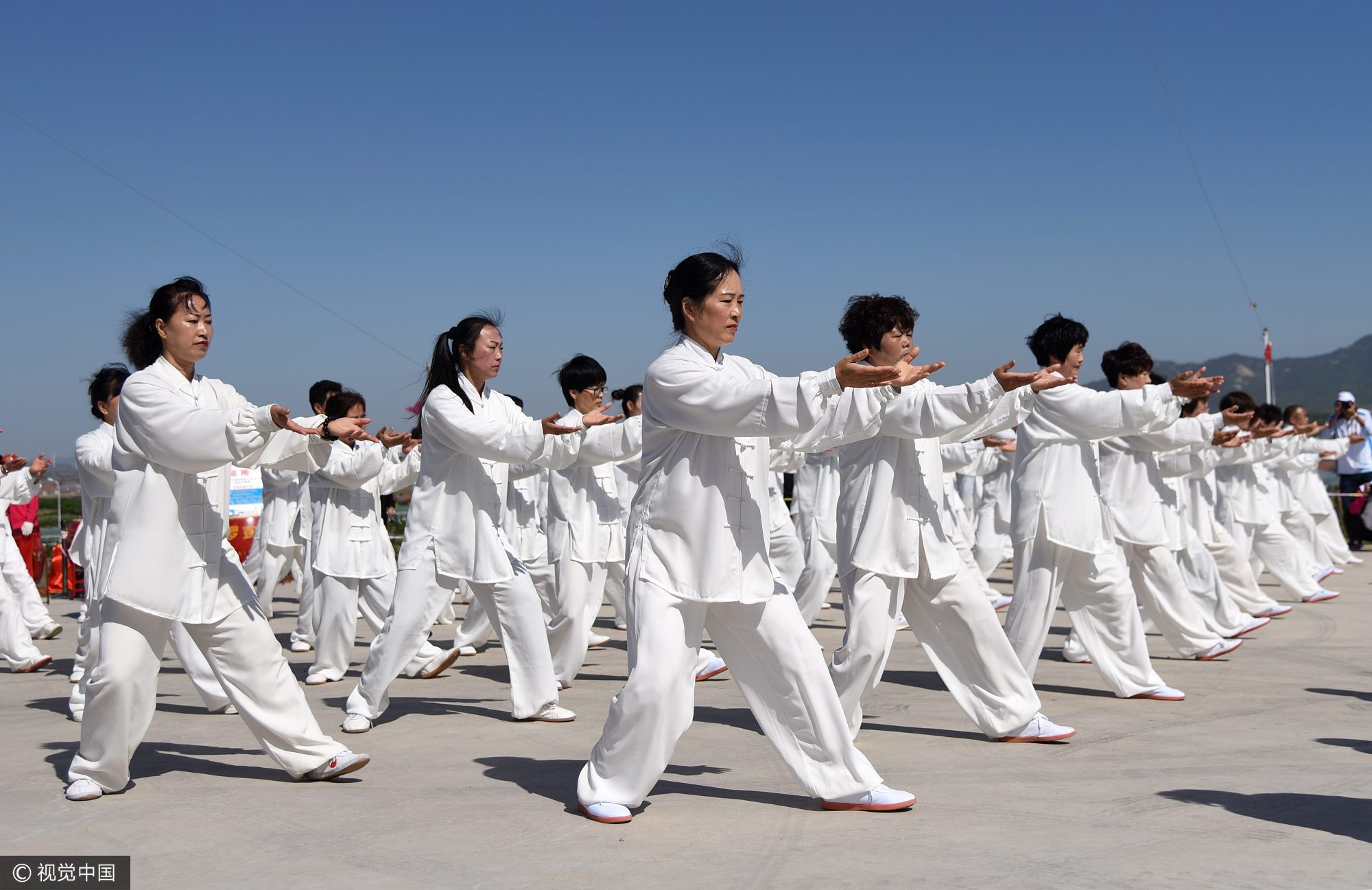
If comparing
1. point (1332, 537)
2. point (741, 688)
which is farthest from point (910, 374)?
point (1332, 537)

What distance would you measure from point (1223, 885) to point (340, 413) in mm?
6031

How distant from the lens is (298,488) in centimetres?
1134

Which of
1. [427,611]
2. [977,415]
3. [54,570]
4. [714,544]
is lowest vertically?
[54,570]

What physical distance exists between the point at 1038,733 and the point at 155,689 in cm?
390

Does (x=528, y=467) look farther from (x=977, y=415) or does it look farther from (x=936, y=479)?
(x=977, y=415)

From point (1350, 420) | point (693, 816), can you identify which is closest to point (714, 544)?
point (693, 816)

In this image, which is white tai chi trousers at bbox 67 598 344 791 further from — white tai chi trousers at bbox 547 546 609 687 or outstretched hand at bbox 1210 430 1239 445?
outstretched hand at bbox 1210 430 1239 445

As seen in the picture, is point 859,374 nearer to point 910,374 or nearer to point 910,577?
point 910,374

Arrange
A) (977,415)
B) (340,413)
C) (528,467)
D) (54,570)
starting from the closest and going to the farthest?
(977,415) → (340,413) → (528,467) → (54,570)

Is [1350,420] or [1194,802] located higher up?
[1350,420]

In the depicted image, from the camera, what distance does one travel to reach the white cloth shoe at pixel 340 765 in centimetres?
517

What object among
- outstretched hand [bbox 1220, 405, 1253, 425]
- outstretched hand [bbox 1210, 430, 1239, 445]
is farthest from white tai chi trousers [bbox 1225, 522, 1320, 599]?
outstretched hand [bbox 1220, 405, 1253, 425]

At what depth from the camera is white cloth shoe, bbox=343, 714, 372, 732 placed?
6371 millimetres

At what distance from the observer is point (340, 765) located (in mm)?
5168
